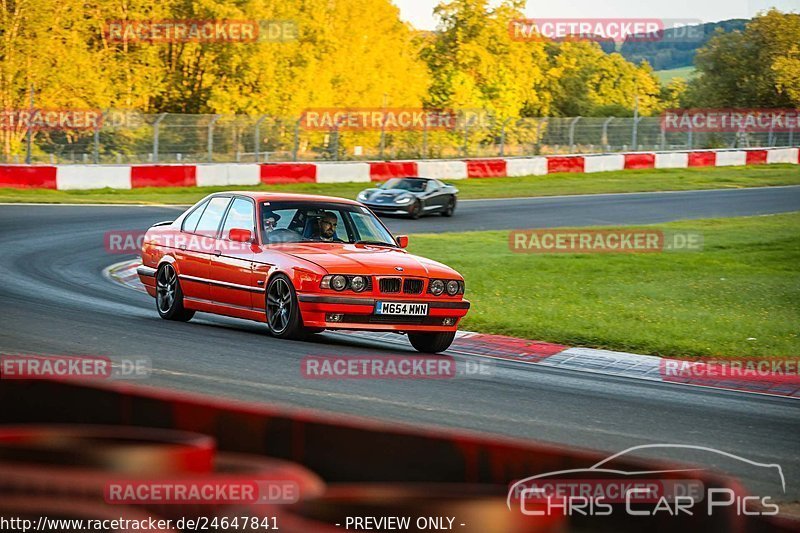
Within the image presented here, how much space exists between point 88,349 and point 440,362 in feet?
9.44

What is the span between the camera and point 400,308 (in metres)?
10.4

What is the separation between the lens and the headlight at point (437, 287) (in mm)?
10672

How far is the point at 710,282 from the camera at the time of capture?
17109mm

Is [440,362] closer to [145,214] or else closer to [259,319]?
[259,319]

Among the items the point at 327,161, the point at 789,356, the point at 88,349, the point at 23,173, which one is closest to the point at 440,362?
the point at 88,349

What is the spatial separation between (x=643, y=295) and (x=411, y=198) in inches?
519

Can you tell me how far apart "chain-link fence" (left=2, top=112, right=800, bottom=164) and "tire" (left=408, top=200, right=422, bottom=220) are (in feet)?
29.6

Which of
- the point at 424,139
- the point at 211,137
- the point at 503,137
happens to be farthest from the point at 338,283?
the point at 503,137

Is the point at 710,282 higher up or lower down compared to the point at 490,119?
lower down

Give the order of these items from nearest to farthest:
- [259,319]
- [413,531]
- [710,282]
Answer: [413,531] → [259,319] → [710,282]

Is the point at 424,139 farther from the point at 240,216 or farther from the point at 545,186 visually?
the point at 240,216

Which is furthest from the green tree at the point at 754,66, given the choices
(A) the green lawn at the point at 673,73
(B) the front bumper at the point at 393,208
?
(A) the green lawn at the point at 673,73

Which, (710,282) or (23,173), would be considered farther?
(23,173)

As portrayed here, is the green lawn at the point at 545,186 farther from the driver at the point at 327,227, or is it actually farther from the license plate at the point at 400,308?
the license plate at the point at 400,308
